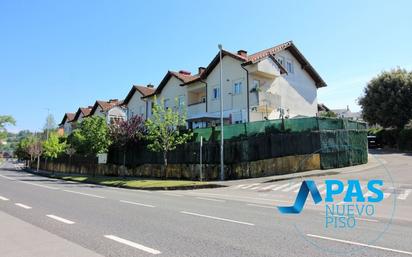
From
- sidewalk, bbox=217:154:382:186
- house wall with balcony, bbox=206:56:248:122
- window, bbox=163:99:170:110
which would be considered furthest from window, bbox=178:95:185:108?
sidewalk, bbox=217:154:382:186

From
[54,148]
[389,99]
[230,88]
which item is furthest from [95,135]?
[389,99]

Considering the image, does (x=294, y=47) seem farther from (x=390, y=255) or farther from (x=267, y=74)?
(x=390, y=255)

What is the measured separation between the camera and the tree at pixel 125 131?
105ft

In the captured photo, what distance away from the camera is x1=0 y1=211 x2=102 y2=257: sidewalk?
620 centimetres

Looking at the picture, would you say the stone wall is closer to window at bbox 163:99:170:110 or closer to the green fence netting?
the green fence netting

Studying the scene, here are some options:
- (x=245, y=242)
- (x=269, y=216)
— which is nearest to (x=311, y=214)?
(x=269, y=216)

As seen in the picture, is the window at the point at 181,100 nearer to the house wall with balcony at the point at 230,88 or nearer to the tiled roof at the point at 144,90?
the house wall with balcony at the point at 230,88

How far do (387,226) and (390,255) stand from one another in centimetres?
323

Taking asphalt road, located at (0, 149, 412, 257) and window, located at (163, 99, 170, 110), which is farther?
window, located at (163, 99, 170, 110)

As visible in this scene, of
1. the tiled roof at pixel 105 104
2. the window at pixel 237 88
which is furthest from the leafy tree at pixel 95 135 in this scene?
the tiled roof at pixel 105 104

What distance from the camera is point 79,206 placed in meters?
12.7

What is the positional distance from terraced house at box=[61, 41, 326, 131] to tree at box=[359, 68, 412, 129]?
12.7 metres

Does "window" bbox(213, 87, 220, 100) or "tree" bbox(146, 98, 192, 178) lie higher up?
"window" bbox(213, 87, 220, 100)

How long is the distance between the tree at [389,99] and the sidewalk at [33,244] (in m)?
47.9
